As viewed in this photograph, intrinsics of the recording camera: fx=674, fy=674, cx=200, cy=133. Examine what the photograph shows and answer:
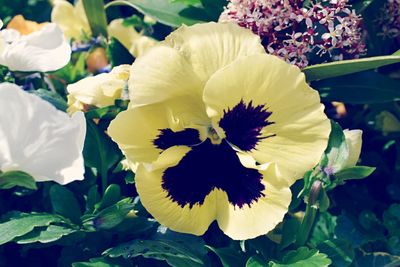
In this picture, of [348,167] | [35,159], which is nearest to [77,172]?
[35,159]

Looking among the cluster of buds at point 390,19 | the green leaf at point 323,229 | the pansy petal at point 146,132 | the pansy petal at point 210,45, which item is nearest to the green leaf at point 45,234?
the pansy petal at point 146,132

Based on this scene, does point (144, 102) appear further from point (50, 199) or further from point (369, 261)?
point (369, 261)

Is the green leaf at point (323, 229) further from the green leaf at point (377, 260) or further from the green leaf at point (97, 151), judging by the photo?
the green leaf at point (97, 151)

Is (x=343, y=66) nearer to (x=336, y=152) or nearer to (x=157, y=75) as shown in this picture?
(x=336, y=152)

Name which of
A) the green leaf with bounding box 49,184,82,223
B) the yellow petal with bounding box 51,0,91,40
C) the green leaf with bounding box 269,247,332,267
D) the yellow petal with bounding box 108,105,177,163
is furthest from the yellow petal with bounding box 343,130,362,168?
the yellow petal with bounding box 51,0,91,40

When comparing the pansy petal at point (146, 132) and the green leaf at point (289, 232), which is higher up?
the pansy petal at point (146, 132)

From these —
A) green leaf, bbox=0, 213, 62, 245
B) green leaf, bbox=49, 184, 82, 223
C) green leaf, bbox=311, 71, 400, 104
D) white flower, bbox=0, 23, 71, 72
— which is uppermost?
white flower, bbox=0, 23, 71, 72

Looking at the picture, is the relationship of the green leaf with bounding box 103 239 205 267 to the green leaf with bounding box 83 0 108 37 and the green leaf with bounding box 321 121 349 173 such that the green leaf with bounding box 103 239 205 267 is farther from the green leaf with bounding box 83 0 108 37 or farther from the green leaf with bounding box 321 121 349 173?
the green leaf with bounding box 83 0 108 37
